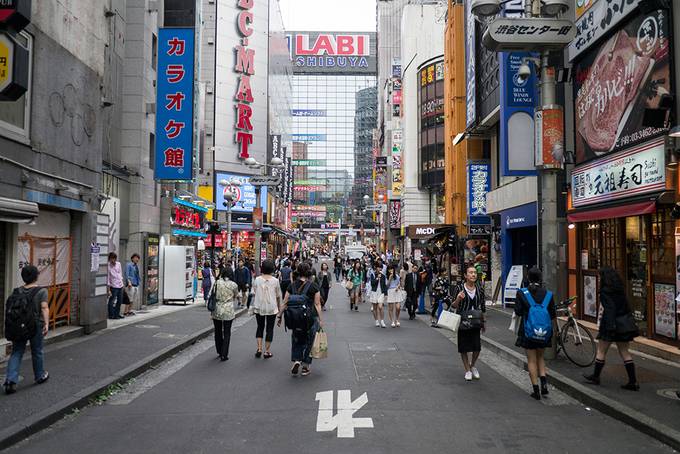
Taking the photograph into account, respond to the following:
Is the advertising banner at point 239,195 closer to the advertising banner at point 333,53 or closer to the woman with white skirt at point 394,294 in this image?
the woman with white skirt at point 394,294

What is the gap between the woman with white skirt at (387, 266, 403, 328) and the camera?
52.5 feet

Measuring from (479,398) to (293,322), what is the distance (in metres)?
2.94

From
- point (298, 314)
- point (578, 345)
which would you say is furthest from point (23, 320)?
point (578, 345)

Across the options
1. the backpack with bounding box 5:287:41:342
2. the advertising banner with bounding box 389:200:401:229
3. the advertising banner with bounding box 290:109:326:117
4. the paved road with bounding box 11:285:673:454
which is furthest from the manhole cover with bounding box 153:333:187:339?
the advertising banner with bounding box 290:109:326:117

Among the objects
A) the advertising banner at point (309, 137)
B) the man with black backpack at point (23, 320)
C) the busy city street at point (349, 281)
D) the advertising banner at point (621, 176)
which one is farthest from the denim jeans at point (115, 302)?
the advertising banner at point (309, 137)

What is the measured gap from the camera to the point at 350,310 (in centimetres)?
2177

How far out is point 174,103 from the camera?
2081 cm

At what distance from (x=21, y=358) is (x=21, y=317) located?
0.56 m

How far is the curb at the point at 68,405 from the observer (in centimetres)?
598

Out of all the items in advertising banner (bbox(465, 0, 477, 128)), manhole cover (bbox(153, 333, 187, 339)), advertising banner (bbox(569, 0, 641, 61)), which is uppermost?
advertising banner (bbox(465, 0, 477, 128))

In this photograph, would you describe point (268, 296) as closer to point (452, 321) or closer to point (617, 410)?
point (452, 321)

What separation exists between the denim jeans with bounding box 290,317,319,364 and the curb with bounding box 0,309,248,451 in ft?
8.37

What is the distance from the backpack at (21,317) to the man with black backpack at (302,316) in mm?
3457

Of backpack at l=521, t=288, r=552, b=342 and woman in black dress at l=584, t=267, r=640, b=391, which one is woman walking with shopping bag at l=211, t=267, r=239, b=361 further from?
woman in black dress at l=584, t=267, r=640, b=391
